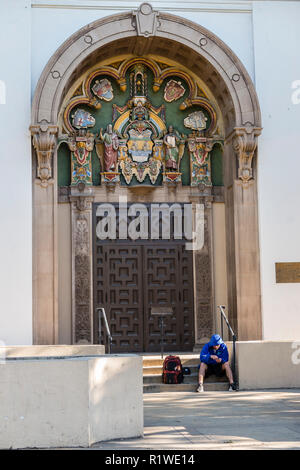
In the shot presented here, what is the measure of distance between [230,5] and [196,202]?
4.40m

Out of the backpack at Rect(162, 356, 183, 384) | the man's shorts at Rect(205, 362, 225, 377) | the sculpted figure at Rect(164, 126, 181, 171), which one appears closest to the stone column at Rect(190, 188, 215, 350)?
the sculpted figure at Rect(164, 126, 181, 171)

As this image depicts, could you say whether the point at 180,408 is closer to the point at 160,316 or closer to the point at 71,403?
the point at 71,403

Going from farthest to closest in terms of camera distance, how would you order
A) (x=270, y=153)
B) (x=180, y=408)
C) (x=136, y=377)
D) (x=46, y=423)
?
1. (x=270, y=153)
2. (x=180, y=408)
3. (x=136, y=377)
4. (x=46, y=423)

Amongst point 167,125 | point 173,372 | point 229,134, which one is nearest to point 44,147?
point 167,125

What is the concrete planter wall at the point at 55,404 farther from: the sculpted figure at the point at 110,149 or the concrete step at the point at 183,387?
the sculpted figure at the point at 110,149

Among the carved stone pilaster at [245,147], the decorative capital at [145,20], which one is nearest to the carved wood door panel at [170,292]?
the carved stone pilaster at [245,147]

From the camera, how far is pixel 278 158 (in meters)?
16.1

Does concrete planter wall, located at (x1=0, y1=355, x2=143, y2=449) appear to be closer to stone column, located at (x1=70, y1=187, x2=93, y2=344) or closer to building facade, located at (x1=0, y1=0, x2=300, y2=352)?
building facade, located at (x1=0, y1=0, x2=300, y2=352)

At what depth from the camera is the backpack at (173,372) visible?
44.7ft

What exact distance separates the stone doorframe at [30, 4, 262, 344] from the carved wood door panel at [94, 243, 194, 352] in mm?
666

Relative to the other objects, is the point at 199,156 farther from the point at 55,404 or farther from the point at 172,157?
the point at 55,404

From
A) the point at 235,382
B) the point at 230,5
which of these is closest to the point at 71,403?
the point at 235,382

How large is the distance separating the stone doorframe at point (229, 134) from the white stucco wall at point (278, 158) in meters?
0.25

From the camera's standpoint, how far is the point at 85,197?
54.0 ft
